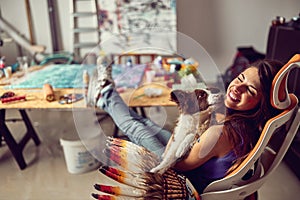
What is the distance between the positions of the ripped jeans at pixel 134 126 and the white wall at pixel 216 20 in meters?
1.96

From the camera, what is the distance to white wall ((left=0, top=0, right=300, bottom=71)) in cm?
333

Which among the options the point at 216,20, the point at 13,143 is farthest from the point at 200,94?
the point at 216,20

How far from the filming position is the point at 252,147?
1079 millimetres

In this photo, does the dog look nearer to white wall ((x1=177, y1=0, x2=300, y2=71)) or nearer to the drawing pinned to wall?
the drawing pinned to wall

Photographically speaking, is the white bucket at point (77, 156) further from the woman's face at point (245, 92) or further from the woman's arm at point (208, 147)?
the woman's face at point (245, 92)

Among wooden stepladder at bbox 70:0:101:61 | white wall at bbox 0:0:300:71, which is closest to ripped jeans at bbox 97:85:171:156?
wooden stepladder at bbox 70:0:101:61

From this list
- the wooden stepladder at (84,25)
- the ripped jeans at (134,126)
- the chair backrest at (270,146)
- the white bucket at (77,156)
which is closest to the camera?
the chair backrest at (270,146)

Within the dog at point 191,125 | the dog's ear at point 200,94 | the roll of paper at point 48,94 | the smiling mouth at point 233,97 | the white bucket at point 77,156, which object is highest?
the smiling mouth at point 233,97

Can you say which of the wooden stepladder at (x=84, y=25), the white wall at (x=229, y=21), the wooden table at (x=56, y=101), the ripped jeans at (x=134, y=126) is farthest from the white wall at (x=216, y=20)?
the ripped jeans at (x=134, y=126)

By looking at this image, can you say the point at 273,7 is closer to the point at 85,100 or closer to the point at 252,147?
the point at 85,100

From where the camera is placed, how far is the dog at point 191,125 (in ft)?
3.66

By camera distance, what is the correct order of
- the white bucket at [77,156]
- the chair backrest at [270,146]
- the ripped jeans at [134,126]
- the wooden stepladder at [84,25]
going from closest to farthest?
the chair backrest at [270,146] → the ripped jeans at [134,126] → the white bucket at [77,156] → the wooden stepladder at [84,25]

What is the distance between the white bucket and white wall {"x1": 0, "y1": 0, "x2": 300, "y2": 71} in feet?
6.06

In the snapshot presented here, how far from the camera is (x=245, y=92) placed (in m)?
1.06
